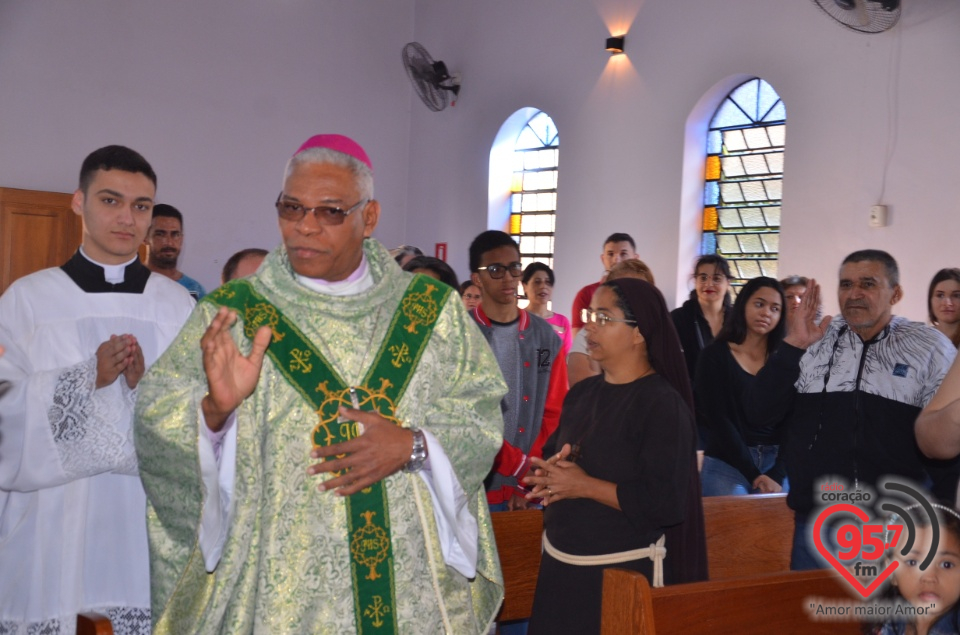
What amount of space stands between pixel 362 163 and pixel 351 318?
409 millimetres

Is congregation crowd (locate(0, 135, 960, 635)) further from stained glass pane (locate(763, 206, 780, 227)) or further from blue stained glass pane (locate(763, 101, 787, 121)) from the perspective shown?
blue stained glass pane (locate(763, 101, 787, 121))

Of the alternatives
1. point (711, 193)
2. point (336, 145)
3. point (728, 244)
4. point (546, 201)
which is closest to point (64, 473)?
point (336, 145)

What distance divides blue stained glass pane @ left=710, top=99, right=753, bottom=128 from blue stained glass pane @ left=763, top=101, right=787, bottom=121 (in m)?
0.22

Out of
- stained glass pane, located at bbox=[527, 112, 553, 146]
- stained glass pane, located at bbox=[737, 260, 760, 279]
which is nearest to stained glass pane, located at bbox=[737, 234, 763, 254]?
stained glass pane, located at bbox=[737, 260, 760, 279]

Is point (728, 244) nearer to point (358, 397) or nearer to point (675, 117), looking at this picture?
point (675, 117)

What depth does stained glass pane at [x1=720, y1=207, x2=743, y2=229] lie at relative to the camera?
9.27m

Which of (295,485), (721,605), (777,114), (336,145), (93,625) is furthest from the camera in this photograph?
(777,114)

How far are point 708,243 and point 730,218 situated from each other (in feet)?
1.07

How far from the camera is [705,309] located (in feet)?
20.8

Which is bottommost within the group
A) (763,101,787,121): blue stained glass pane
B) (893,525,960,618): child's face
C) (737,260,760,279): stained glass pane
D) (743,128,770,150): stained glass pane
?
(893,525,960,618): child's face

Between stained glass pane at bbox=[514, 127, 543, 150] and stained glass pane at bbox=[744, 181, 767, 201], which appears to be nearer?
stained glass pane at bbox=[744, 181, 767, 201]

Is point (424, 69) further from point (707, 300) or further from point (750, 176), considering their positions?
→ point (707, 300)

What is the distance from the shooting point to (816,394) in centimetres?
391

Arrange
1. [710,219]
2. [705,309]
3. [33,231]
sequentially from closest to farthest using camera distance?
[705,309] < [710,219] < [33,231]
